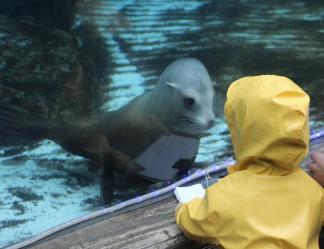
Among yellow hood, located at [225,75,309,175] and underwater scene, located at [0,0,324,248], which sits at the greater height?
yellow hood, located at [225,75,309,175]

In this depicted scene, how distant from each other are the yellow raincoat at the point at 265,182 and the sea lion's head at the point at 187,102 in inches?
57.3

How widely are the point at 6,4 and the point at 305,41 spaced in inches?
86.9

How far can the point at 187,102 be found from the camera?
340 centimetres

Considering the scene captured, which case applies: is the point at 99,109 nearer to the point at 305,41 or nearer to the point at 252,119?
the point at 305,41

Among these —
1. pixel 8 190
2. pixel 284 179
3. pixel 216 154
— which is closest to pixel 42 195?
pixel 8 190

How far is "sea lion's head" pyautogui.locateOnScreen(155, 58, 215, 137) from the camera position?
337 cm

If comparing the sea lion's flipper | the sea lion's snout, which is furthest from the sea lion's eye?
the sea lion's flipper

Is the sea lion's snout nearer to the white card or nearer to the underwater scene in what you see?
the underwater scene

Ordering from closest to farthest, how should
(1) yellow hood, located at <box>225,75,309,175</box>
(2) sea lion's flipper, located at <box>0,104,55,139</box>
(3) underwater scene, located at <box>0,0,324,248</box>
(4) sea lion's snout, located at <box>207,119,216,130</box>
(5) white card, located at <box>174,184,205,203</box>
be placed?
(1) yellow hood, located at <box>225,75,309,175</box>
(5) white card, located at <box>174,184,205,203</box>
(3) underwater scene, located at <box>0,0,324,248</box>
(4) sea lion's snout, located at <box>207,119,216,130</box>
(2) sea lion's flipper, located at <box>0,104,55,139</box>

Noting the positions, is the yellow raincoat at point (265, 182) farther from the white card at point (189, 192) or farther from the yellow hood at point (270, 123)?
the white card at point (189, 192)

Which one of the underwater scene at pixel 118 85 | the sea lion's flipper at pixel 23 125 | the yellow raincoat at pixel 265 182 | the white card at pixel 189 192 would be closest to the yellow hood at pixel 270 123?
the yellow raincoat at pixel 265 182

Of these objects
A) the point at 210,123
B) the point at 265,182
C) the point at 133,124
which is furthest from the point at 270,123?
the point at 133,124

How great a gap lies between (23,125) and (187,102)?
0.88 meters

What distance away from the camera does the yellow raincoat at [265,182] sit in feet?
5.71
